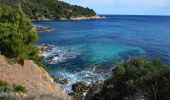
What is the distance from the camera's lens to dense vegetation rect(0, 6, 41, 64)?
34875 mm

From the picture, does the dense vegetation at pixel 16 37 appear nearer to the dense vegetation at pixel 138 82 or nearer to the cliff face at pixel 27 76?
the cliff face at pixel 27 76

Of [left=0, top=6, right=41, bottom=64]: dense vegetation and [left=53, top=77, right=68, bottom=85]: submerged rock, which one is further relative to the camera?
[left=53, top=77, right=68, bottom=85]: submerged rock

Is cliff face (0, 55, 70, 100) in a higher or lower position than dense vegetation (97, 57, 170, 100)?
lower

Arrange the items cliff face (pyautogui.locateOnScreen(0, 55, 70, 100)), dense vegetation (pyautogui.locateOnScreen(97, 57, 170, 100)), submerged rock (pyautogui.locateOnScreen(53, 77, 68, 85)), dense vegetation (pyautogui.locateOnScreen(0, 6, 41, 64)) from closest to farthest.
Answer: dense vegetation (pyautogui.locateOnScreen(97, 57, 170, 100)) < cliff face (pyautogui.locateOnScreen(0, 55, 70, 100)) < dense vegetation (pyautogui.locateOnScreen(0, 6, 41, 64)) < submerged rock (pyautogui.locateOnScreen(53, 77, 68, 85))

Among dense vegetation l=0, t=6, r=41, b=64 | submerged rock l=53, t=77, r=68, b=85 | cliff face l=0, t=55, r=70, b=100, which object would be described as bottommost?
submerged rock l=53, t=77, r=68, b=85

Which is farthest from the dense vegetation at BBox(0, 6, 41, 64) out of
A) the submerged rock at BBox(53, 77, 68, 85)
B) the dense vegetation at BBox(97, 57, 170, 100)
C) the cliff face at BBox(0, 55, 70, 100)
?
the dense vegetation at BBox(97, 57, 170, 100)

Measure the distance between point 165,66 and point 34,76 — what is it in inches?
576

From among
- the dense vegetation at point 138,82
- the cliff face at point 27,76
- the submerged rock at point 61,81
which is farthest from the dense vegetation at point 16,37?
the dense vegetation at point 138,82

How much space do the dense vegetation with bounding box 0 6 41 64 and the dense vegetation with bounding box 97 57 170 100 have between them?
13.4m

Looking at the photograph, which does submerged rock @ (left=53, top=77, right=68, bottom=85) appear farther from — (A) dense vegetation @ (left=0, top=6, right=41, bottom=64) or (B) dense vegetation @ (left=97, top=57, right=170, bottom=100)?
(B) dense vegetation @ (left=97, top=57, right=170, bottom=100)

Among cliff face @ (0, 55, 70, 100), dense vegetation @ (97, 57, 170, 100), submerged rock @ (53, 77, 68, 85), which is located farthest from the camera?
submerged rock @ (53, 77, 68, 85)

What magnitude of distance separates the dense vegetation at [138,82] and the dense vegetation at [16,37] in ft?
44.1

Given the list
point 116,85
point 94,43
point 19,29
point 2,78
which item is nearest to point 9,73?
point 2,78

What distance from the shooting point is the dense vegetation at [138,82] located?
2156 centimetres
